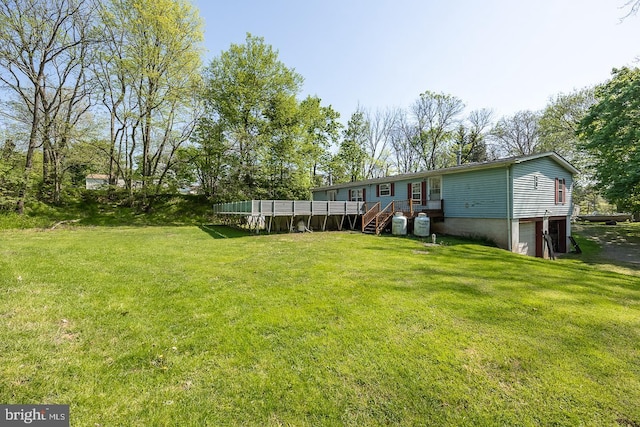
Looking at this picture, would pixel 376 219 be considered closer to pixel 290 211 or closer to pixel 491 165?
pixel 290 211

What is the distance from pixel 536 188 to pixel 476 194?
314 centimetres

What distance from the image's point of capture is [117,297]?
473 centimetres

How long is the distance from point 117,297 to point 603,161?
28605 mm

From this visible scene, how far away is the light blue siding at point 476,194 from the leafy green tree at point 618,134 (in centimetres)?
968

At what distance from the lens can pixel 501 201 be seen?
12.6 metres

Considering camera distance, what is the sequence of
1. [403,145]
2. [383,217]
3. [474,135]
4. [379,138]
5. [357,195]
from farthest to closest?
1. [403,145]
2. [379,138]
3. [474,135]
4. [357,195]
5. [383,217]

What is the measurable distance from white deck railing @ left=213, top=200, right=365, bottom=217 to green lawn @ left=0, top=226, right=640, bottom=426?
645 centimetres

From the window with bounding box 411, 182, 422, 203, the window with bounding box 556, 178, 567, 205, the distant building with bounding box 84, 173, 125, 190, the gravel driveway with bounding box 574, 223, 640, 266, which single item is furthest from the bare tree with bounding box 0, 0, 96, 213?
the gravel driveway with bounding box 574, 223, 640, 266

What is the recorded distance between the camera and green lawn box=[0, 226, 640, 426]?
8.07ft

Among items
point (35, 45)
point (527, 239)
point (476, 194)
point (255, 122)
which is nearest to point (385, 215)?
point (476, 194)

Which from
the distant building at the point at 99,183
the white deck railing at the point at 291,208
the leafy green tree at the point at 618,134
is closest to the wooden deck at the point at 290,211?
the white deck railing at the point at 291,208

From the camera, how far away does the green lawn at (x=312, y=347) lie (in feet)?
8.07

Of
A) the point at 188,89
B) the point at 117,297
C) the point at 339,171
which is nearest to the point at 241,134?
the point at 188,89

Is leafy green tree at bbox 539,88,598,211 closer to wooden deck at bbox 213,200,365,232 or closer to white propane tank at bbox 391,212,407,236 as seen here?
white propane tank at bbox 391,212,407,236
